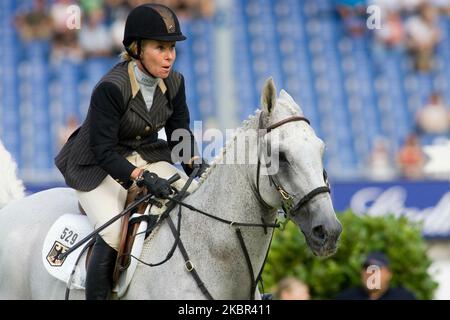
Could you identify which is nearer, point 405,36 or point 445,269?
point 445,269

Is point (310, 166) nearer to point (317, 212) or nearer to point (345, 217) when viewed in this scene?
point (317, 212)

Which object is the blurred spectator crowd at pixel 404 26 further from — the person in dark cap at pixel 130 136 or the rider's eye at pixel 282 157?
the rider's eye at pixel 282 157

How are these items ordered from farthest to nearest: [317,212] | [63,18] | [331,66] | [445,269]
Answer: [331,66] < [63,18] < [445,269] < [317,212]

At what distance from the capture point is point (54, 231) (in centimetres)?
668

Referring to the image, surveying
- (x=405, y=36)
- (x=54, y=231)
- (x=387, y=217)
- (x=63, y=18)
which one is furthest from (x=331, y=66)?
(x=54, y=231)

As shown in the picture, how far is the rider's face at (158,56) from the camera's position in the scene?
20.3 feet

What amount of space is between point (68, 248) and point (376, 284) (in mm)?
3322

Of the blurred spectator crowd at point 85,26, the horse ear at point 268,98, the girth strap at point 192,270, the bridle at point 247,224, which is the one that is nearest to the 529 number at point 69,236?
the bridle at point 247,224

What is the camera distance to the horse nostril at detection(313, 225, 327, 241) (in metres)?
5.50

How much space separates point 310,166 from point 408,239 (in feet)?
15.6

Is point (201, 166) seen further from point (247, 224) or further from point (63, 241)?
point (63, 241)

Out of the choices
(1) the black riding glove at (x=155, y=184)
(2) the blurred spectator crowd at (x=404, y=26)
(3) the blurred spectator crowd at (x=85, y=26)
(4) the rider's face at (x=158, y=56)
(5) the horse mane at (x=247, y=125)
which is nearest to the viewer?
(5) the horse mane at (x=247, y=125)

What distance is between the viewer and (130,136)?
6.43 m

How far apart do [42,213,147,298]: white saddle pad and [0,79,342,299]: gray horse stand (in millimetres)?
91
